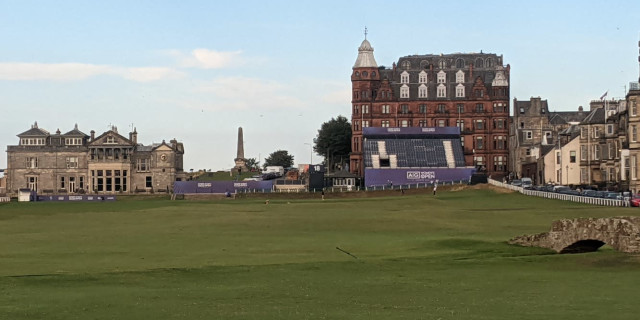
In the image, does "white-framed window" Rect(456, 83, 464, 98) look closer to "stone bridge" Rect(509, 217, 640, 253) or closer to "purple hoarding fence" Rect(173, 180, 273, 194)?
"purple hoarding fence" Rect(173, 180, 273, 194)

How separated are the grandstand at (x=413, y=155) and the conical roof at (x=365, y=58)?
713 inches

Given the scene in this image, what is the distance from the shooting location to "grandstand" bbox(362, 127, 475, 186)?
16975 centimetres

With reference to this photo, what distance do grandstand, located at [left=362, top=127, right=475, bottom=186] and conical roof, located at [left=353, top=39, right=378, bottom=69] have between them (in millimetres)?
18107

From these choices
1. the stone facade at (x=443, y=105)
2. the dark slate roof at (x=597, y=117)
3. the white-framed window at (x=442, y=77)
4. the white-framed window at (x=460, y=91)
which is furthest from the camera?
the white-framed window at (x=442, y=77)

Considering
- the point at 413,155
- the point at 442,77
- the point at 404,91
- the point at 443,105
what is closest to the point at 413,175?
the point at 413,155

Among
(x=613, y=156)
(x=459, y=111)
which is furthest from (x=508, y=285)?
(x=459, y=111)

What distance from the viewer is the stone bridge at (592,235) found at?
41188 mm

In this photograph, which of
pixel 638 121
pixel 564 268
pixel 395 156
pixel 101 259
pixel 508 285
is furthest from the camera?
pixel 395 156

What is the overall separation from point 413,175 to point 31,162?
7547 centimetres

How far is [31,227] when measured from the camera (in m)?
78.8

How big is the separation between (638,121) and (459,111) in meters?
81.9

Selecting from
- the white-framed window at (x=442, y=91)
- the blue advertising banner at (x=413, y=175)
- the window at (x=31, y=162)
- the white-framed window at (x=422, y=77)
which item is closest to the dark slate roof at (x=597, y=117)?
the blue advertising banner at (x=413, y=175)

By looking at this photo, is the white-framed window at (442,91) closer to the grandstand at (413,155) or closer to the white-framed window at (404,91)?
the white-framed window at (404,91)

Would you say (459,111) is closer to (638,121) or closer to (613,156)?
(613,156)
